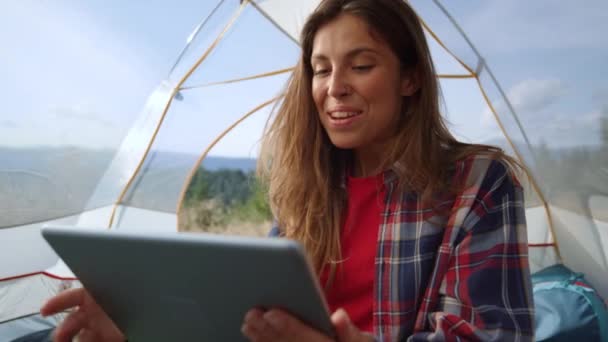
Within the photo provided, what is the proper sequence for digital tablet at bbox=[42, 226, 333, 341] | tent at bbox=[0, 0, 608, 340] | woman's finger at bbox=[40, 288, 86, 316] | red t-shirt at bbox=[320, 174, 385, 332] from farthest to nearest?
tent at bbox=[0, 0, 608, 340] → red t-shirt at bbox=[320, 174, 385, 332] → woman's finger at bbox=[40, 288, 86, 316] → digital tablet at bbox=[42, 226, 333, 341]

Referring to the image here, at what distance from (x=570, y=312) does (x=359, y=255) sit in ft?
3.89

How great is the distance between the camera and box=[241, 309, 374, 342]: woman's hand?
19.5 inches

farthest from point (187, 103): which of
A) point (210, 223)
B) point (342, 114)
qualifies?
point (342, 114)

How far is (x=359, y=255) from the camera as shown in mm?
903

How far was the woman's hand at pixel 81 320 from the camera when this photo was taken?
0.68 meters

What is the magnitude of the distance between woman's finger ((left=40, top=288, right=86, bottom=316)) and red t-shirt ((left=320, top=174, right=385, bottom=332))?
1.42ft

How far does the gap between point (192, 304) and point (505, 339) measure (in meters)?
0.44

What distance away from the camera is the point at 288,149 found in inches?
43.3

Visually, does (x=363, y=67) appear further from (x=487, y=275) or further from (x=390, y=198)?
(x=487, y=275)

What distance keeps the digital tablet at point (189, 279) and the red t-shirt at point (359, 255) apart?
12.9 inches

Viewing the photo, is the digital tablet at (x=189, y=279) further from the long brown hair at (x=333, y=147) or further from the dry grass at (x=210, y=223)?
the dry grass at (x=210, y=223)

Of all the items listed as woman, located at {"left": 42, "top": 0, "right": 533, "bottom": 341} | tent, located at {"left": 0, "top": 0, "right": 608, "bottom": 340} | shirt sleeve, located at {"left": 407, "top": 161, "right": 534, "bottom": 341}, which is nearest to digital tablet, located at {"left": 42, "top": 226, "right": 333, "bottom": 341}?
woman, located at {"left": 42, "top": 0, "right": 533, "bottom": 341}

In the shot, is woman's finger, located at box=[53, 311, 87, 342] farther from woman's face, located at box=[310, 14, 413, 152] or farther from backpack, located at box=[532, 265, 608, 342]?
backpack, located at box=[532, 265, 608, 342]

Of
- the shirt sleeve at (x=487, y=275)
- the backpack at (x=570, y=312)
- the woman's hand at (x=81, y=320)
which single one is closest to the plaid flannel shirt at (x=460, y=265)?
the shirt sleeve at (x=487, y=275)
